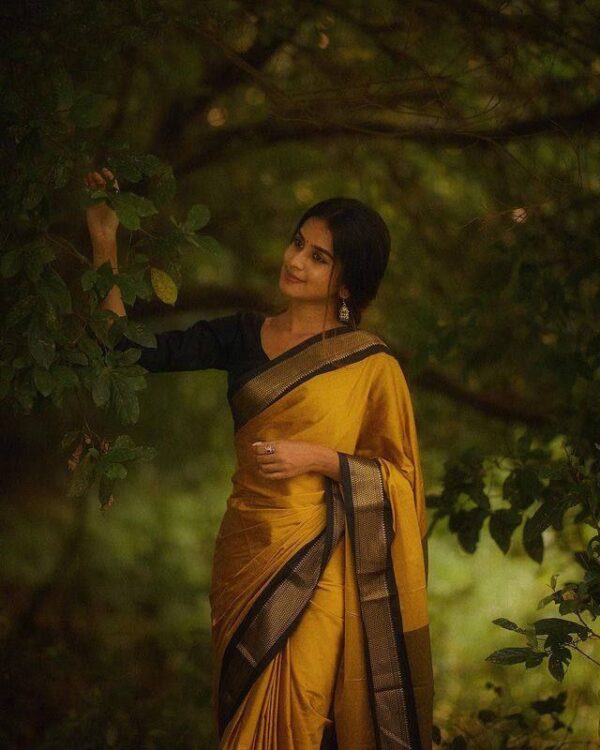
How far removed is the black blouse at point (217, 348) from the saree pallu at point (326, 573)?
0.06 meters

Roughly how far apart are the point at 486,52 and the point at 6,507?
1653 mm

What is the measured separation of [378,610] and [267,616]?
0.71ft

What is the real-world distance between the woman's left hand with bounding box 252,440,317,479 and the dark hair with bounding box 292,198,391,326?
0.32 meters

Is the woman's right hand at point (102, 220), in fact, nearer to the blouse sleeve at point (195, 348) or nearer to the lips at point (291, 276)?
the blouse sleeve at point (195, 348)

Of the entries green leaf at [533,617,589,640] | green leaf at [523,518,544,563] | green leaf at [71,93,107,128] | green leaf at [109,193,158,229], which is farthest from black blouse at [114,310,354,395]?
green leaf at [523,518,544,563]

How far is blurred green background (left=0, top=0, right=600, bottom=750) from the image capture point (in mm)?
2893

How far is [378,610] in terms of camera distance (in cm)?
222

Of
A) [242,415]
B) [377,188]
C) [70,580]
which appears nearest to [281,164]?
[377,188]

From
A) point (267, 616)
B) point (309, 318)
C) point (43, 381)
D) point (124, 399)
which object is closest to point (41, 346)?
point (43, 381)

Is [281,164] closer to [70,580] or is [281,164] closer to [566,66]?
[566,66]

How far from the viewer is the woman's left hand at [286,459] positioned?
7.11 ft

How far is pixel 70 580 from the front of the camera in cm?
296

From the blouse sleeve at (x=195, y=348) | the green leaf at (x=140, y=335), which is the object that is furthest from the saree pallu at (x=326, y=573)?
the green leaf at (x=140, y=335)

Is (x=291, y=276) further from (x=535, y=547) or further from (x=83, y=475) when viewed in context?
(x=535, y=547)
